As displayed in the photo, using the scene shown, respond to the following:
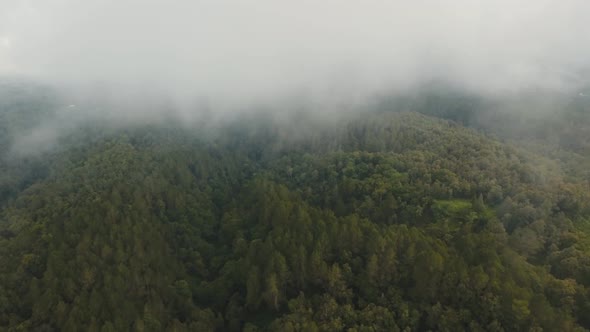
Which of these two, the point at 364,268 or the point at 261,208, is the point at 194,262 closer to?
the point at 261,208

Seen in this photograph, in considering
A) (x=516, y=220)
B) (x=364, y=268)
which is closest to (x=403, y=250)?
(x=364, y=268)

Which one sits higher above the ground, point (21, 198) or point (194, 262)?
point (21, 198)

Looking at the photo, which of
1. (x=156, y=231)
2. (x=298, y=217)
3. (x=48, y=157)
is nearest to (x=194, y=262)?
(x=156, y=231)

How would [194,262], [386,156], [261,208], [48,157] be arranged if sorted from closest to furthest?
[194,262], [261,208], [386,156], [48,157]

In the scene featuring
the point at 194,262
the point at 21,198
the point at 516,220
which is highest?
the point at 21,198

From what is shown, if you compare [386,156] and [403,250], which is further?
[386,156]

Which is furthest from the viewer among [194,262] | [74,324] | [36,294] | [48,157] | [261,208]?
[48,157]
